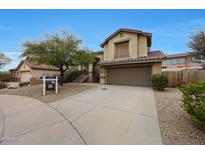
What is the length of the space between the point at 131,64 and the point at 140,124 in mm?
9406

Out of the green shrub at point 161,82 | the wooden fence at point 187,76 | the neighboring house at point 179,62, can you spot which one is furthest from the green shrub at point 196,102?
the neighboring house at point 179,62

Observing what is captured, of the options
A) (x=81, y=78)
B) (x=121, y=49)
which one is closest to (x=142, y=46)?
(x=121, y=49)

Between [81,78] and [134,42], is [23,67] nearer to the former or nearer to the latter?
Result: [81,78]

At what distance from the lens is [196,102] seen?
324 cm

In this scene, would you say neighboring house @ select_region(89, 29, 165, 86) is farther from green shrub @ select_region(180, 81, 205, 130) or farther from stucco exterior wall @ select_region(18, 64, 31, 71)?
stucco exterior wall @ select_region(18, 64, 31, 71)

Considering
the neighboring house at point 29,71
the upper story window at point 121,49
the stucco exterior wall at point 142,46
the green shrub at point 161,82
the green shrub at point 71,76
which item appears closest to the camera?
the green shrub at point 161,82

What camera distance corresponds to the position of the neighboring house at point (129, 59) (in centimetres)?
1174

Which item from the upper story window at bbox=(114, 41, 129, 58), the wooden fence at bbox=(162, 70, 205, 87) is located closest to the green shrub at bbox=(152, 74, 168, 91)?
the wooden fence at bbox=(162, 70, 205, 87)

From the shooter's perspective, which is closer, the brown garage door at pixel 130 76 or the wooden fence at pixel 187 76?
the wooden fence at pixel 187 76

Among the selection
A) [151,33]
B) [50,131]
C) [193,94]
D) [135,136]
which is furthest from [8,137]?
[151,33]

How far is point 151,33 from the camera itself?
A: 1291cm

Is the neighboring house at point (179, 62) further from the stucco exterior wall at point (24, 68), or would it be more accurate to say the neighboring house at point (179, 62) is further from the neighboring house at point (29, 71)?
the stucco exterior wall at point (24, 68)

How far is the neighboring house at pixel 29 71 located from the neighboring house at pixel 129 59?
1351 cm

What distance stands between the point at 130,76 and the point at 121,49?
3755 mm
